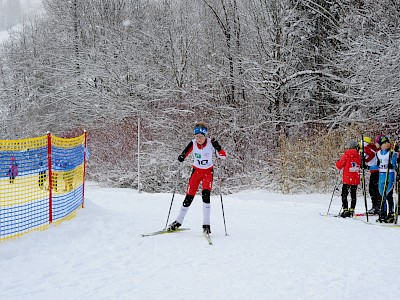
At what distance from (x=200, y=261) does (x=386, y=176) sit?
5.45m

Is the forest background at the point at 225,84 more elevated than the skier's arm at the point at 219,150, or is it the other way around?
the forest background at the point at 225,84

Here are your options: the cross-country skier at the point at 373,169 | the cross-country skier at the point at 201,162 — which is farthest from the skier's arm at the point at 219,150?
the cross-country skier at the point at 373,169

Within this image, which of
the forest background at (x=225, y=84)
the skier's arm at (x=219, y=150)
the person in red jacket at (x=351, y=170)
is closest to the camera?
the skier's arm at (x=219, y=150)

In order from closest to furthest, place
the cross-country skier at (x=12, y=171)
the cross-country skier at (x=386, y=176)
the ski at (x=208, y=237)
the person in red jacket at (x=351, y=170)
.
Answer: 1. the ski at (x=208, y=237)
2. the cross-country skier at (x=12, y=171)
3. the cross-country skier at (x=386, y=176)
4. the person in red jacket at (x=351, y=170)

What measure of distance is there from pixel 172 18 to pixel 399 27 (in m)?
15.1

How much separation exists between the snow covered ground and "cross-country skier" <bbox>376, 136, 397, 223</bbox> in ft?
2.29

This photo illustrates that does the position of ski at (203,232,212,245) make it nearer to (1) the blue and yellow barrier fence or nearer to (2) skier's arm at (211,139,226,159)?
(2) skier's arm at (211,139,226,159)

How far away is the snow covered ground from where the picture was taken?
440cm

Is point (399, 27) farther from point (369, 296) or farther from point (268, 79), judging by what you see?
point (369, 296)

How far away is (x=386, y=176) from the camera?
8.80m

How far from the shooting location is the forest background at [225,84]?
15094 millimetres

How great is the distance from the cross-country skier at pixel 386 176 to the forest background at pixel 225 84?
5343 mm

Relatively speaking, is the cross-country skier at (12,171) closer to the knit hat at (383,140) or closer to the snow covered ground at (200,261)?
the snow covered ground at (200,261)

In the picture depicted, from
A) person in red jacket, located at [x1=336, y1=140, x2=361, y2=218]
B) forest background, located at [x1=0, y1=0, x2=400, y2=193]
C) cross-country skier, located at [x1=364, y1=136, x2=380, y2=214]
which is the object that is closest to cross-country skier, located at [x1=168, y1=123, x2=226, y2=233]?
person in red jacket, located at [x1=336, y1=140, x2=361, y2=218]
